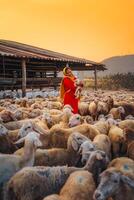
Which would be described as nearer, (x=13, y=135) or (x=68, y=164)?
(x=68, y=164)

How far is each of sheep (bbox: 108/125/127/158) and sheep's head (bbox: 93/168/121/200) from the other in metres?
2.33

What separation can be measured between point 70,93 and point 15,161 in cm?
750

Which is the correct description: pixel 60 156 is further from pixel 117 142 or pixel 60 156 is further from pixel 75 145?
pixel 117 142

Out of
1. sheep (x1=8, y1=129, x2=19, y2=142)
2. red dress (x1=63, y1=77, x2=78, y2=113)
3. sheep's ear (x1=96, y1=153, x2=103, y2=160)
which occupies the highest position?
red dress (x1=63, y1=77, x2=78, y2=113)

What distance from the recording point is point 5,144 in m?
7.73

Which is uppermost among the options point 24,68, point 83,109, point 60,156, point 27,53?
point 27,53

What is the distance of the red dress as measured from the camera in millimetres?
13477

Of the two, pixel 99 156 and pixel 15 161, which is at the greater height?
pixel 99 156

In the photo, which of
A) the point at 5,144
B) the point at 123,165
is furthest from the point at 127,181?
the point at 5,144

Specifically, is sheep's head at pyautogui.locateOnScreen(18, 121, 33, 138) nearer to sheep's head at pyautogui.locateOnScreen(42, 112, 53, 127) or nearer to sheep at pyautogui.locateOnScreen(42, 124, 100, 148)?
sheep at pyautogui.locateOnScreen(42, 124, 100, 148)

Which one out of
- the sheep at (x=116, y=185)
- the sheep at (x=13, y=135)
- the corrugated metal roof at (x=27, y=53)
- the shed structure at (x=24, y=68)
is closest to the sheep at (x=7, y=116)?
the sheep at (x=13, y=135)

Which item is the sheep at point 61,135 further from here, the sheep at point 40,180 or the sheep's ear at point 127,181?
the sheep's ear at point 127,181

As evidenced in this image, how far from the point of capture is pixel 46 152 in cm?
684

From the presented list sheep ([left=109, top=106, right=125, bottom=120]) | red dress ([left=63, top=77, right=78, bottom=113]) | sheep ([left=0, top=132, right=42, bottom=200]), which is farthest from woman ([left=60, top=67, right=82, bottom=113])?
sheep ([left=0, top=132, right=42, bottom=200])
